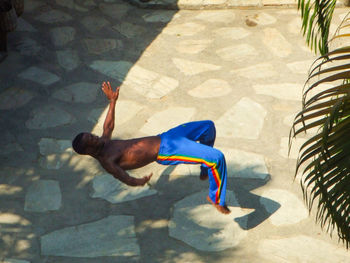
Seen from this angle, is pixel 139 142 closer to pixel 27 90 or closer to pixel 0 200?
pixel 0 200

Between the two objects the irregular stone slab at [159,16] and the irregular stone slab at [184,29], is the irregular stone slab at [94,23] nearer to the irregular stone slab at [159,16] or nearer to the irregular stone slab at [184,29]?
the irregular stone slab at [159,16]

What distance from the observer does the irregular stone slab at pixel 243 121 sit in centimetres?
735

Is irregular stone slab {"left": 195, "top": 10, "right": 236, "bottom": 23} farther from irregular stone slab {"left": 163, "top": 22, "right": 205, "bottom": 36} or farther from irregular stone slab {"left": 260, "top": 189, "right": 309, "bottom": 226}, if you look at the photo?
irregular stone slab {"left": 260, "top": 189, "right": 309, "bottom": 226}

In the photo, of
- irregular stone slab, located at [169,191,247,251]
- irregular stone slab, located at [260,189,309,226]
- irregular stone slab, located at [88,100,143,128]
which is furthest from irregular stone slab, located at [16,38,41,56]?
irregular stone slab, located at [260,189,309,226]

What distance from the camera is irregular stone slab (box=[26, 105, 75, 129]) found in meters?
7.53

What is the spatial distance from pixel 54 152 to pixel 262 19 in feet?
14.6

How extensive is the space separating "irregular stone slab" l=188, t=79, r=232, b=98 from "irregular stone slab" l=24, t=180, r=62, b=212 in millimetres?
2370

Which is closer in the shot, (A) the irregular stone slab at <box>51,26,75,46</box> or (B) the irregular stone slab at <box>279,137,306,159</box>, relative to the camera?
(B) the irregular stone slab at <box>279,137,306,159</box>

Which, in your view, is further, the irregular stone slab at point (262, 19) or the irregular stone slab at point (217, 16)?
the irregular stone slab at point (217, 16)

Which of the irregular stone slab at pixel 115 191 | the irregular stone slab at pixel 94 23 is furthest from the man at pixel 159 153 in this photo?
the irregular stone slab at pixel 94 23

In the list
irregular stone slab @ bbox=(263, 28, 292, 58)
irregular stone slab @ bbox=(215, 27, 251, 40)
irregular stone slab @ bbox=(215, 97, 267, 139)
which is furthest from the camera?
irregular stone slab @ bbox=(215, 27, 251, 40)

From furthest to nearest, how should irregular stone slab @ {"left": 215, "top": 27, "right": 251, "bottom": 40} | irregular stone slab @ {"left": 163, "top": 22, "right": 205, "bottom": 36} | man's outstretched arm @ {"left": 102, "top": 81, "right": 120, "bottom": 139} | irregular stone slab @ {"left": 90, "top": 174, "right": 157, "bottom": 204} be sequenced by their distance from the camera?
irregular stone slab @ {"left": 163, "top": 22, "right": 205, "bottom": 36} → irregular stone slab @ {"left": 215, "top": 27, "right": 251, "bottom": 40} → irregular stone slab @ {"left": 90, "top": 174, "right": 157, "bottom": 204} → man's outstretched arm @ {"left": 102, "top": 81, "right": 120, "bottom": 139}

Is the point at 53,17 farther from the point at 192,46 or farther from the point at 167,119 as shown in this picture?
the point at 167,119

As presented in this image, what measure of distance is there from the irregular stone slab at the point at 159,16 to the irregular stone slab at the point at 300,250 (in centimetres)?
508
